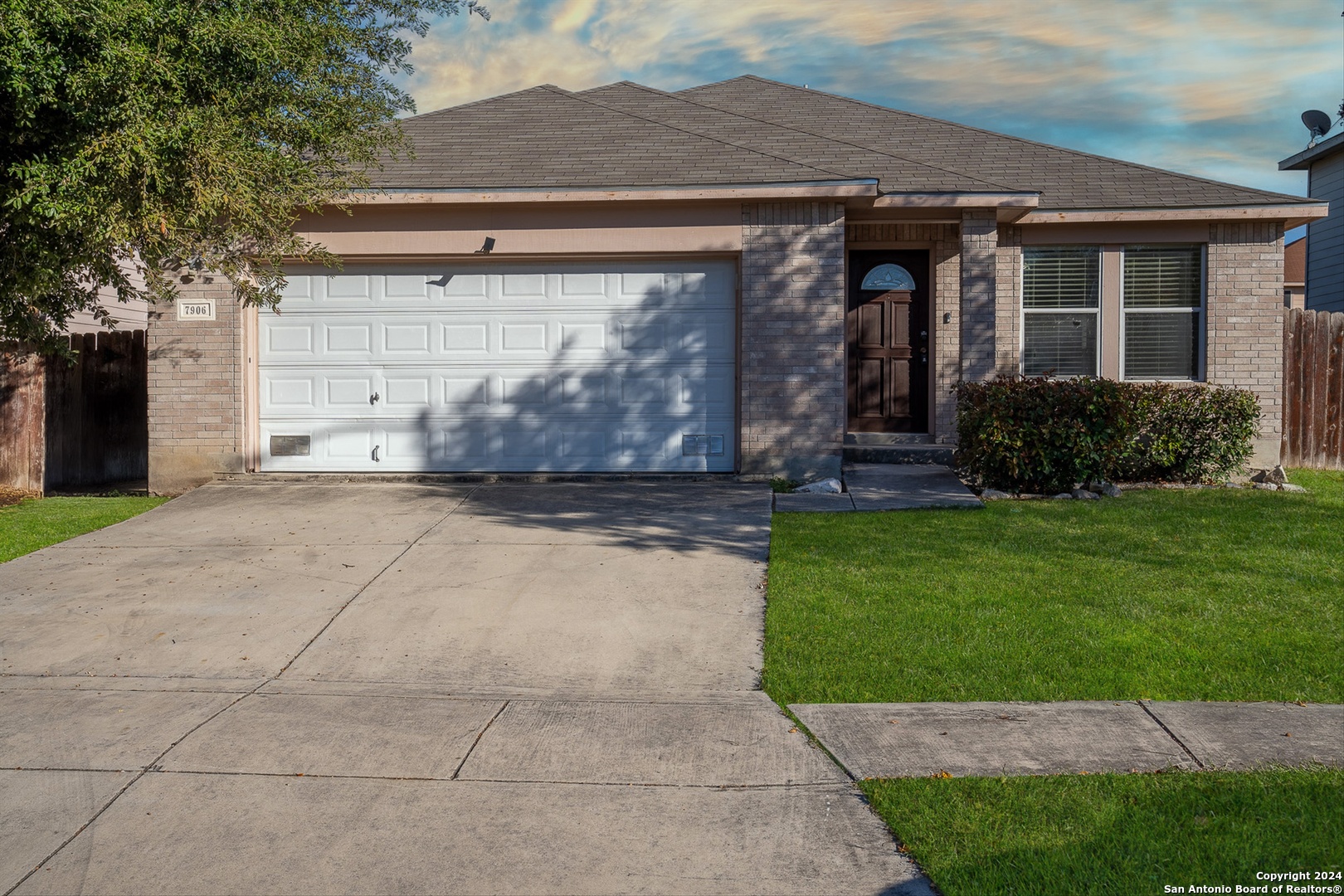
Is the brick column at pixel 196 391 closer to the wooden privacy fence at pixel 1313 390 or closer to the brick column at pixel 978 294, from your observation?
the brick column at pixel 978 294

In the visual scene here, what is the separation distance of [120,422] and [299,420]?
3170 mm

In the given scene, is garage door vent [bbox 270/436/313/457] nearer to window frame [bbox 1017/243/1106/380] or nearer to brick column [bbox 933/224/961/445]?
brick column [bbox 933/224/961/445]

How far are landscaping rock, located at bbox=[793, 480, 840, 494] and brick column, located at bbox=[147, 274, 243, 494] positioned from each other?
6373 millimetres

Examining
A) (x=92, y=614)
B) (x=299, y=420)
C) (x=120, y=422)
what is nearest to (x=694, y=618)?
(x=92, y=614)

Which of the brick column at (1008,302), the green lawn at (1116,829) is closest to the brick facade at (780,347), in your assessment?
the brick column at (1008,302)

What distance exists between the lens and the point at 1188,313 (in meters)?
13.7

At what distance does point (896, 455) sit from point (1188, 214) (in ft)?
15.3

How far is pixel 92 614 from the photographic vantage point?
23.6 ft

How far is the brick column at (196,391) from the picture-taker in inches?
477

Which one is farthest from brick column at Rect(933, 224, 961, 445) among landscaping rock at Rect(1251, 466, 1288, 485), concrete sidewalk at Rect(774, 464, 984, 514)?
landscaping rock at Rect(1251, 466, 1288, 485)

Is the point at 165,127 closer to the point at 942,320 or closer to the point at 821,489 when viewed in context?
the point at 821,489

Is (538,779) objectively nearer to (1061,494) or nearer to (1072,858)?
(1072,858)

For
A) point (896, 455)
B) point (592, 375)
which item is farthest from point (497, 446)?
point (896, 455)

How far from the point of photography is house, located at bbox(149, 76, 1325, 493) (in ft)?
38.6
